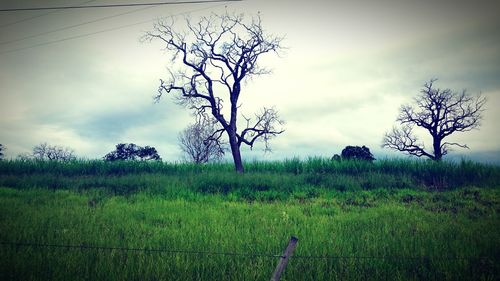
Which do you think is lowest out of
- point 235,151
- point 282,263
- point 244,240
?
point 244,240

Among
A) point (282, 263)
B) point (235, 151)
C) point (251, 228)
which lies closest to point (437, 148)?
point (235, 151)

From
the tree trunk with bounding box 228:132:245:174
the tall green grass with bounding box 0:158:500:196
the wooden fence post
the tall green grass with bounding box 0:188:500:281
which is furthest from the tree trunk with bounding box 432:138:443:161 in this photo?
the wooden fence post

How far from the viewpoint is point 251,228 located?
25.7ft

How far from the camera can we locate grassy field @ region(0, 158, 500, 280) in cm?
512

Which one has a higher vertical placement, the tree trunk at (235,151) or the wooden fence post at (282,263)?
the tree trunk at (235,151)

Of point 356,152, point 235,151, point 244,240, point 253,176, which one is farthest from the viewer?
point 356,152

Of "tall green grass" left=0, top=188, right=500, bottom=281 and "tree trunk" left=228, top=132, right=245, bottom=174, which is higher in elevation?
"tree trunk" left=228, top=132, right=245, bottom=174

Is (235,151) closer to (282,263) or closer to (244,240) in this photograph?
(244,240)

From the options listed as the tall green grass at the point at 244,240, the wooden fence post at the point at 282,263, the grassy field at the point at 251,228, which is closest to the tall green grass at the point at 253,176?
the grassy field at the point at 251,228

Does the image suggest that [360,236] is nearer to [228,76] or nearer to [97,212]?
[97,212]

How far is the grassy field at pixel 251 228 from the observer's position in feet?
16.8

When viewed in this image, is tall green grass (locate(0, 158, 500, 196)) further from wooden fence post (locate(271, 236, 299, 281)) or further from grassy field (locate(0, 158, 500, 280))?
wooden fence post (locate(271, 236, 299, 281))

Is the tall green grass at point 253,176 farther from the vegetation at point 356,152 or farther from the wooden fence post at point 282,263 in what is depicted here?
the wooden fence post at point 282,263

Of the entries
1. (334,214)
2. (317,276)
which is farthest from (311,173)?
(317,276)
